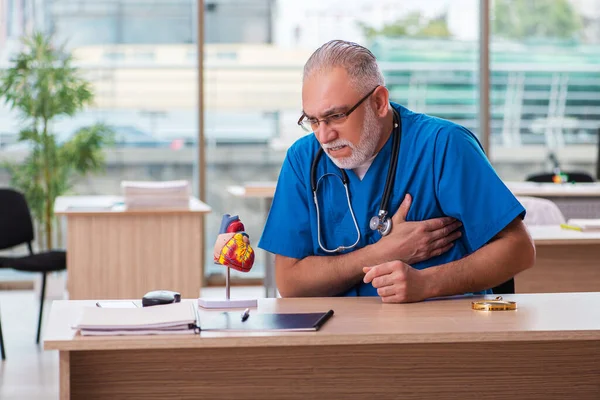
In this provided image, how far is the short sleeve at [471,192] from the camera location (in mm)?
2166

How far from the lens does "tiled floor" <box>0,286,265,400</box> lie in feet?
12.3

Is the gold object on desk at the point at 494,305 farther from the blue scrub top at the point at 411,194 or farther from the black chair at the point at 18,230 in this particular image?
the black chair at the point at 18,230

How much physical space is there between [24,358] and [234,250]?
2600mm

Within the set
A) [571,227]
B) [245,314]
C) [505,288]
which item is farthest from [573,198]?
[245,314]

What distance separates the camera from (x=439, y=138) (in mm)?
2246

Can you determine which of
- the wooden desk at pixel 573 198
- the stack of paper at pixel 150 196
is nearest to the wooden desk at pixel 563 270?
the wooden desk at pixel 573 198

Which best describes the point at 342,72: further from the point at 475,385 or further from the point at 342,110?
the point at 475,385

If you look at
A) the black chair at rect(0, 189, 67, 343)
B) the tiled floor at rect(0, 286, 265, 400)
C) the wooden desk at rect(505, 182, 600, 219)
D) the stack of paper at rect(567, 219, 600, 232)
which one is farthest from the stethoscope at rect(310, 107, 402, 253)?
the wooden desk at rect(505, 182, 600, 219)

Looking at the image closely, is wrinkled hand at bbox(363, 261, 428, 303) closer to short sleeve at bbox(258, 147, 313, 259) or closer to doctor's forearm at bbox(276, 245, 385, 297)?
doctor's forearm at bbox(276, 245, 385, 297)

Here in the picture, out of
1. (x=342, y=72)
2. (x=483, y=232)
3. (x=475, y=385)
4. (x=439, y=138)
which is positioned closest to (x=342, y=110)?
(x=342, y=72)

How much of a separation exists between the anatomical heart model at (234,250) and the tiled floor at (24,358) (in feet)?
6.17

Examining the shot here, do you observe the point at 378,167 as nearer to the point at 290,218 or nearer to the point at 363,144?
the point at 363,144

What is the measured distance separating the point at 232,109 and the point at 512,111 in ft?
6.76

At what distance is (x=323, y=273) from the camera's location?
7.36ft
